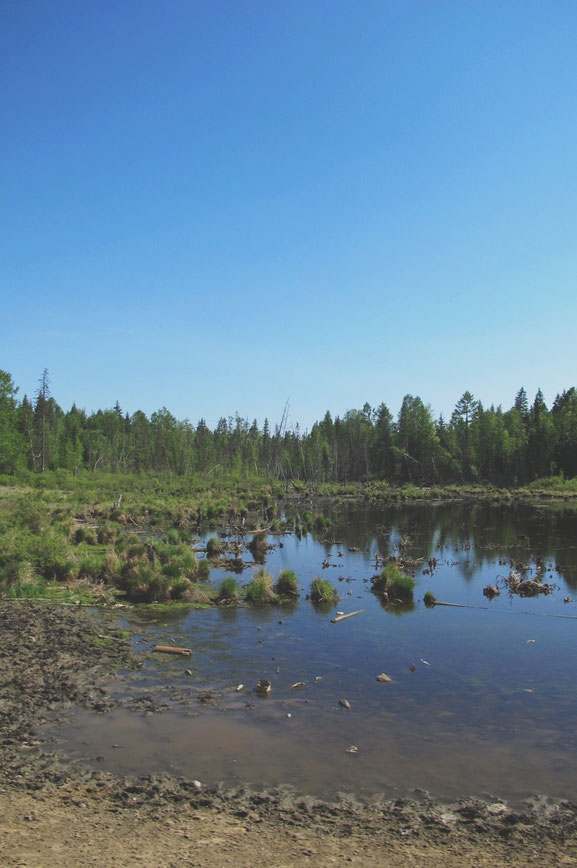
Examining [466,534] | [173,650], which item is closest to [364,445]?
[466,534]

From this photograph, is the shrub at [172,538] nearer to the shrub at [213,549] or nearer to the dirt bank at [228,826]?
the shrub at [213,549]

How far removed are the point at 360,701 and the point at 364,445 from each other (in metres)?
106

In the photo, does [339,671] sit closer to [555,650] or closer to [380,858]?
[555,650]

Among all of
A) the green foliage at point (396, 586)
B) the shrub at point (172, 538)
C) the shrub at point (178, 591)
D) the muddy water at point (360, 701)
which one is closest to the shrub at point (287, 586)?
the muddy water at point (360, 701)

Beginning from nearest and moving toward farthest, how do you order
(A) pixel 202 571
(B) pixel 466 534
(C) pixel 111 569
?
(C) pixel 111 569 → (A) pixel 202 571 → (B) pixel 466 534

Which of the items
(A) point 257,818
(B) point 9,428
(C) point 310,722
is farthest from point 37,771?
(B) point 9,428

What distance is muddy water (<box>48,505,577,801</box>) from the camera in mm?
8844

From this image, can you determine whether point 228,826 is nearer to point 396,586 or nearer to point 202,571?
point 396,586

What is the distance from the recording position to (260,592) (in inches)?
794

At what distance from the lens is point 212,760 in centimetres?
902

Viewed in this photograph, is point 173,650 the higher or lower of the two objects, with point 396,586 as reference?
lower

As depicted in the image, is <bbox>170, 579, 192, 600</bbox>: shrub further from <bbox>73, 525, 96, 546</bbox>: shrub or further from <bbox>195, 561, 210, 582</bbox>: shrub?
<bbox>73, 525, 96, 546</bbox>: shrub

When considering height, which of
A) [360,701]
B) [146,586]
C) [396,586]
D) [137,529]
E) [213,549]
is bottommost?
[360,701]

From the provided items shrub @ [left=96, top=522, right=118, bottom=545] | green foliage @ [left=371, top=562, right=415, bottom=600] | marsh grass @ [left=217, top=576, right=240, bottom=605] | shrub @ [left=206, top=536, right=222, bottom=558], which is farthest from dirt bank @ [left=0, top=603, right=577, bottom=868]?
shrub @ [left=206, top=536, right=222, bottom=558]
